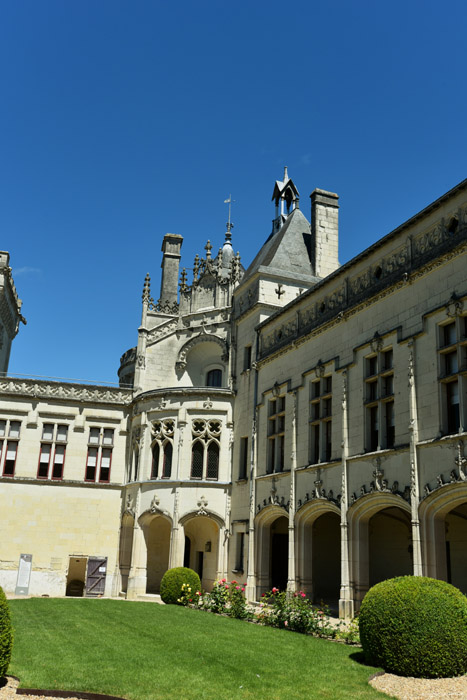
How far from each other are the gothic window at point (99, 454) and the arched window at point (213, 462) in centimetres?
570

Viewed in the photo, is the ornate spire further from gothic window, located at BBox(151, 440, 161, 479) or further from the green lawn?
the green lawn

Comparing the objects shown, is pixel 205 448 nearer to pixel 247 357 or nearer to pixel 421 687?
pixel 247 357

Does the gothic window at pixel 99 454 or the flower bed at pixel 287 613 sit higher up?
the gothic window at pixel 99 454

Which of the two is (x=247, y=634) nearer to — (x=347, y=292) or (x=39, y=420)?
(x=347, y=292)

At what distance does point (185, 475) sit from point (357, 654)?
16055mm

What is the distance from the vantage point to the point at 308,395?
23.5 metres

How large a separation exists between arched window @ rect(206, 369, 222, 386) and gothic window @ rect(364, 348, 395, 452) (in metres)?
14.3

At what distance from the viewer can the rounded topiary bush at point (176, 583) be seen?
909 inches

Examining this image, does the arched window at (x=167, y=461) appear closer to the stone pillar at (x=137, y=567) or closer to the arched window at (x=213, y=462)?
the arched window at (x=213, y=462)

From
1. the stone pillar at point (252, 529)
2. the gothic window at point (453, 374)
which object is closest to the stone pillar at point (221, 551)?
the stone pillar at point (252, 529)

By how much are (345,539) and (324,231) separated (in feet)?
53.5

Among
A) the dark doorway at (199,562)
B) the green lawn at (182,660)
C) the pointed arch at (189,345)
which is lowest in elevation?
the green lawn at (182,660)

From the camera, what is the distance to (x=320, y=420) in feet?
73.4

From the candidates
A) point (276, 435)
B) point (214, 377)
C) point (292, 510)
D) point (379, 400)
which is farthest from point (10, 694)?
point (214, 377)
